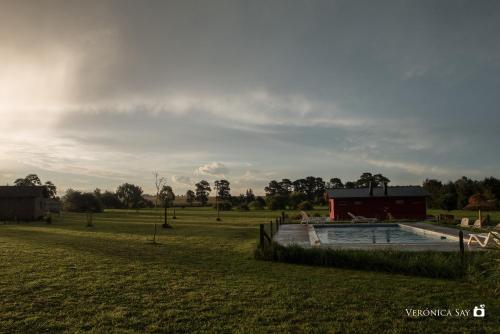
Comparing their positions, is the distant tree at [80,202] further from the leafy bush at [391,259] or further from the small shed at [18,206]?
the leafy bush at [391,259]

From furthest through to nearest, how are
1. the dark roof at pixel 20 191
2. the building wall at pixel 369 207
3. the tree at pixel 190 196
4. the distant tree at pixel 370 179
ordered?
the tree at pixel 190 196 → the distant tree at pixel 370 179 → the dark roof at pixel 20 191 → the building wall at pixel 369 207

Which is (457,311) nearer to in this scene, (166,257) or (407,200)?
(166,257)

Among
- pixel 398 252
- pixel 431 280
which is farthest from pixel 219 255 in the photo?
pixel 431 280

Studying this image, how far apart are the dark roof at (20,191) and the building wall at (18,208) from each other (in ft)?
1.38

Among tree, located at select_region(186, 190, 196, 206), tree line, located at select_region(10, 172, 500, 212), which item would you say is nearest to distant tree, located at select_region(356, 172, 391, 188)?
tree line, located at select_region(10, 172, 500, 212)

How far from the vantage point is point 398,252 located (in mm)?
11250

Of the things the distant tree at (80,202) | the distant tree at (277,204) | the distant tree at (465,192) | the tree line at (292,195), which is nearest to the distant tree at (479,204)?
the tree line at (292,195)

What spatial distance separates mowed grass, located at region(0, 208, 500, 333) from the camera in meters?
5.99

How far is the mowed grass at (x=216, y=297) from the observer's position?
236 inches

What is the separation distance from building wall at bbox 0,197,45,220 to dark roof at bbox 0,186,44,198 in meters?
0.42

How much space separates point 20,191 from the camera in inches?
1468


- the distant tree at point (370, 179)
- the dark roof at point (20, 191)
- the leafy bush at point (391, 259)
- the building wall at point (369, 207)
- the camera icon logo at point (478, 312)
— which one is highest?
the distant tree at point (370, 179)

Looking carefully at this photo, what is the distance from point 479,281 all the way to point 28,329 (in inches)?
386

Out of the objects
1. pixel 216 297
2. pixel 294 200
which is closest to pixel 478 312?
pixel 216 297
